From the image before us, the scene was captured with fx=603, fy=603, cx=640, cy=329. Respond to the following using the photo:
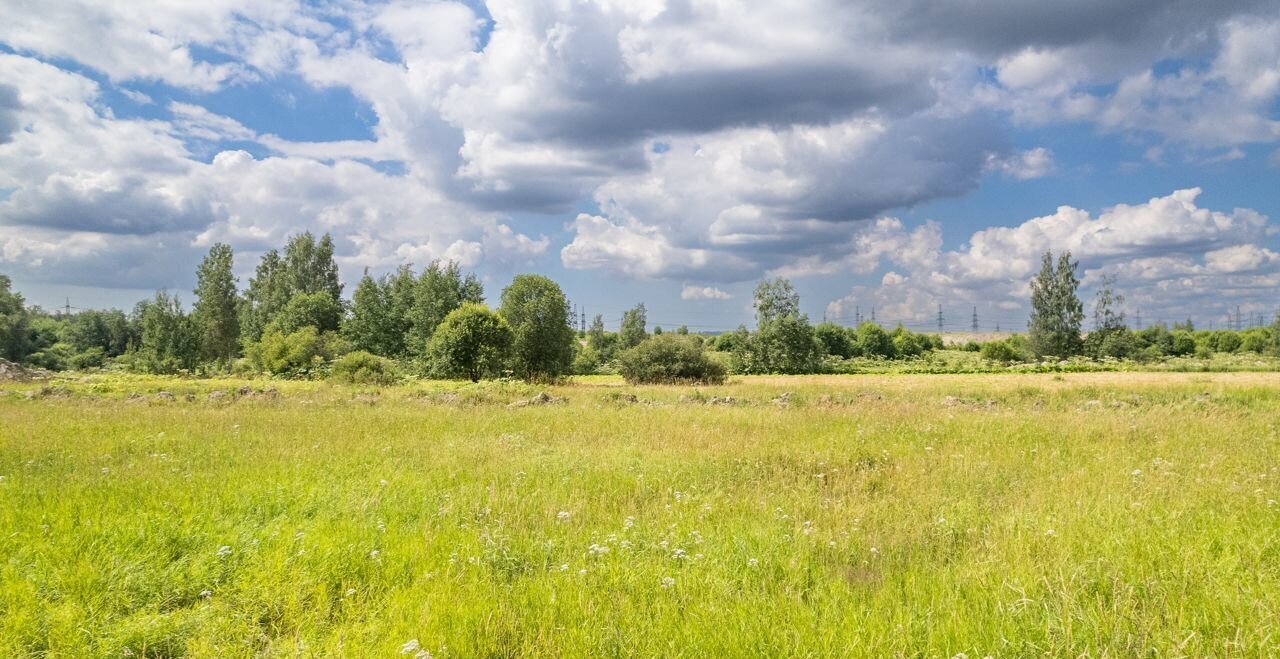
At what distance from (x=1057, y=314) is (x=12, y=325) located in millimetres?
128192

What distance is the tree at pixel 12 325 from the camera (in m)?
69.4

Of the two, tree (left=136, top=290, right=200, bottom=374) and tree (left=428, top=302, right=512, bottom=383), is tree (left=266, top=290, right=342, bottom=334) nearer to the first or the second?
tree (left=136, top=290, right=200, bottom=374)

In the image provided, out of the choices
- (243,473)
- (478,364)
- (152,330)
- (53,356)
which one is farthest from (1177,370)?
(53,356)

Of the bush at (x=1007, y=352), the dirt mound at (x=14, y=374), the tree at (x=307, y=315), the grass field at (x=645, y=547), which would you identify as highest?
the tree at (x=307, y=315)

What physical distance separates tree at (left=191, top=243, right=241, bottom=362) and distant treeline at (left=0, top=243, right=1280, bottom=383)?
0.13m

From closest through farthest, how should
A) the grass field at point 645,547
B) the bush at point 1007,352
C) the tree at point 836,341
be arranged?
the grass field at point 645,547, the bush at point 1007,352, the tree at point 836,341

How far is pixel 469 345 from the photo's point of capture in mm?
42312

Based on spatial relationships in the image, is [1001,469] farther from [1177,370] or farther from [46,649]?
[1177,370]

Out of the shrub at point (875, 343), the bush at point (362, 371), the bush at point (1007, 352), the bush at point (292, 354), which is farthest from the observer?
the shrub at point (875, 343)

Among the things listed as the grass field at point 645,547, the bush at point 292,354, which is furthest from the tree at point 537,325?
the grass field at point 645,547

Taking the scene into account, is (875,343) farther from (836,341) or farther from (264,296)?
(264,296)

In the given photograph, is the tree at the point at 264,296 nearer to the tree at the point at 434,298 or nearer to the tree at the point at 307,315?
the tree at the point at 307,315

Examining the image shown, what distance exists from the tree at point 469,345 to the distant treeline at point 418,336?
0.08 m

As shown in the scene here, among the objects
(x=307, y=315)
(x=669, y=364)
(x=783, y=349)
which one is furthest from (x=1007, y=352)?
(x=307, y=315)
